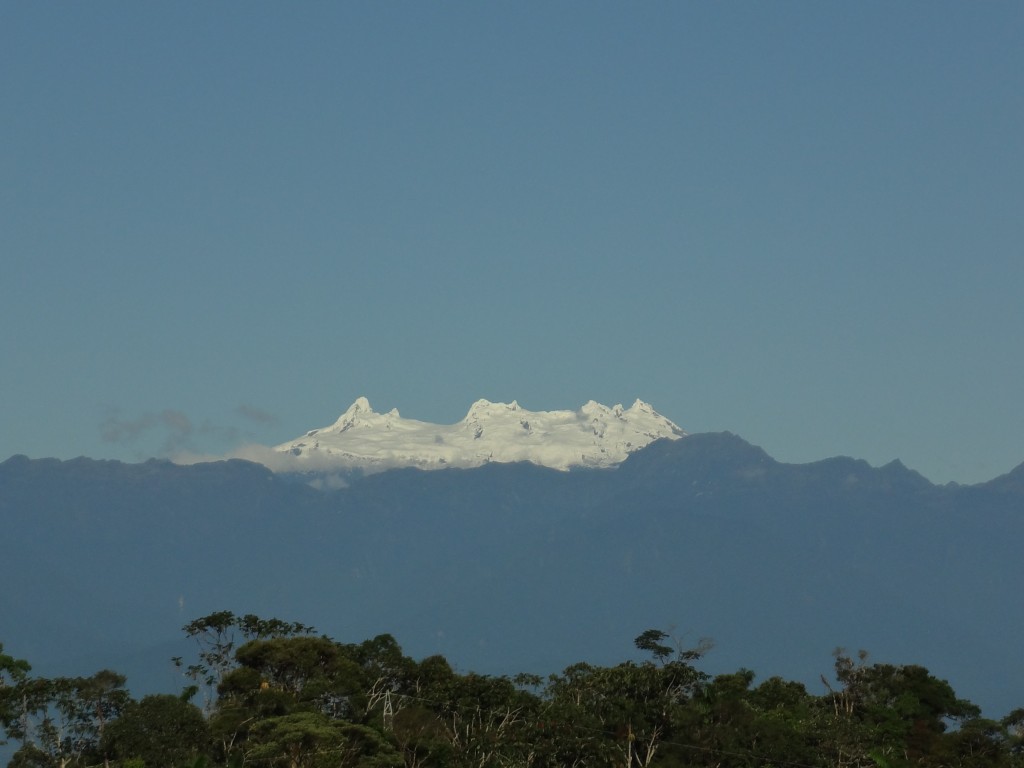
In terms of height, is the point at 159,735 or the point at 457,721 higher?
the point at 457,721

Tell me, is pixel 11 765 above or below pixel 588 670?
below

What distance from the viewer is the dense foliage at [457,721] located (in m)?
89.1

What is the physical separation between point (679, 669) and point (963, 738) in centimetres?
2303

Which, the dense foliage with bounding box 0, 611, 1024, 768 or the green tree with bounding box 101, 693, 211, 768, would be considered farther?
the dense foliage with bounding box 0, 611, 1024, 768

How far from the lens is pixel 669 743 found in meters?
98.0

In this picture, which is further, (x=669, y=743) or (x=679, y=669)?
(x=679, y=669)

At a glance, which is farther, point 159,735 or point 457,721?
point 457,721

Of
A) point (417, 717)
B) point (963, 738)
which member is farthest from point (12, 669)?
Answer: point (963, 738)

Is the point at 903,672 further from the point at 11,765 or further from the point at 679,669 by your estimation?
the point at 11,765

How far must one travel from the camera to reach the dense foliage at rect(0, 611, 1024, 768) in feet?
292

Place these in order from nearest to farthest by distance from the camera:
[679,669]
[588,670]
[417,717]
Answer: [417,717] → [679,669] → [588,670]

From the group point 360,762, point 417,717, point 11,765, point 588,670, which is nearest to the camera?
point 360,762

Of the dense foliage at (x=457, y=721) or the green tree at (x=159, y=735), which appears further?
the dense foliage at (x=457, y=721)

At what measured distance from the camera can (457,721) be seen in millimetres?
105875
